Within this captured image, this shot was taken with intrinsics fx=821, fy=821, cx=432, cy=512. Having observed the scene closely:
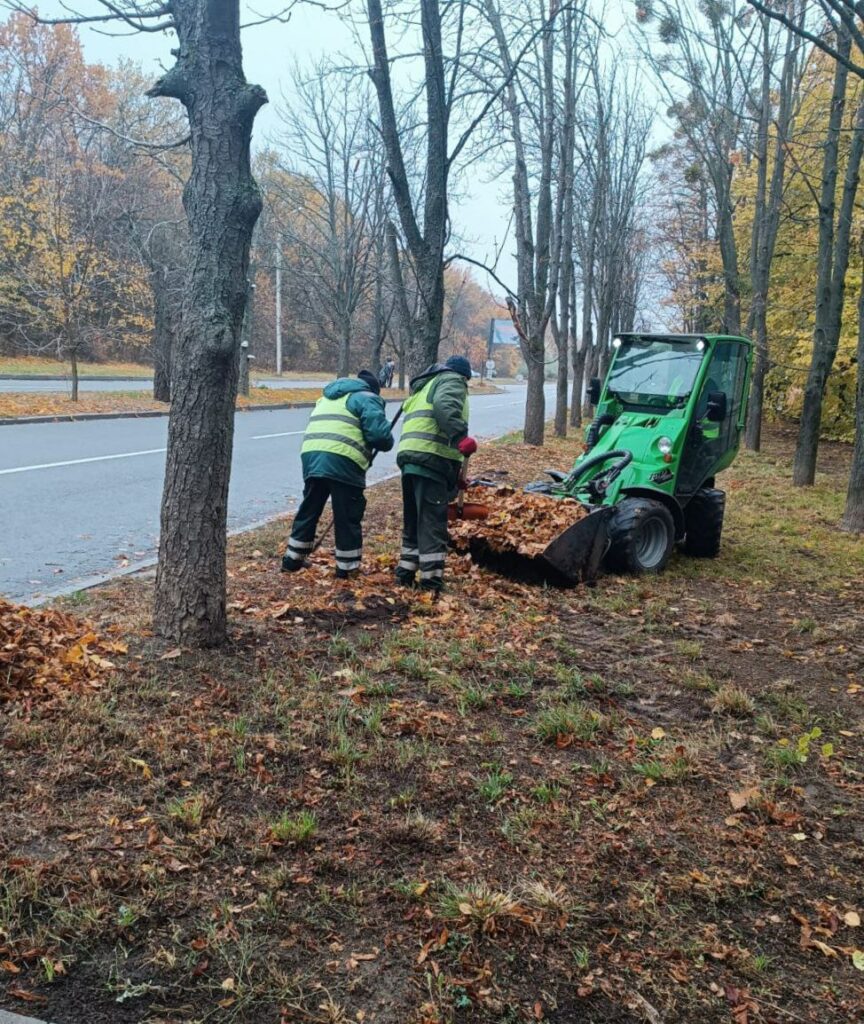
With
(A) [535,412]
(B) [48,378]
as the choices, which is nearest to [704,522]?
(A) [535,412]

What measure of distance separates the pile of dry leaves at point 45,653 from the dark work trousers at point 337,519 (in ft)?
7.29

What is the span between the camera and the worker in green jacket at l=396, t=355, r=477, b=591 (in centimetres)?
637

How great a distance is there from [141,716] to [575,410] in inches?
900

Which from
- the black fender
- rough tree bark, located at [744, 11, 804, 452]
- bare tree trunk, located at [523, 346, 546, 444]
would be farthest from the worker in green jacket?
bare tree trunk, located at [523, 346, 546, 444]

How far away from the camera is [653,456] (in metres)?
8.00

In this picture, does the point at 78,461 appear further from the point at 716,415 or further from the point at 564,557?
the point at 716,415

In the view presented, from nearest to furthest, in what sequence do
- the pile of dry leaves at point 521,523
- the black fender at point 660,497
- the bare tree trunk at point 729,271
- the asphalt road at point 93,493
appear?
the pile of dry leaves at point 521,523
the asphalt road at point 93,493
the black fender at point 660,497
the bare tree trunk at point 729,271

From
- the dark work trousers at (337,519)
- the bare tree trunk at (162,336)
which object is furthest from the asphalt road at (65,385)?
the dark work trousers at (337,519)

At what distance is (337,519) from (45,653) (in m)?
2.72

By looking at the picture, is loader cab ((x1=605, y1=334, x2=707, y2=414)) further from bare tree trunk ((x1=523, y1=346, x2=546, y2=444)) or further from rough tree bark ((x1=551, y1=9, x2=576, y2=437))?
rough tree bark ((x1=551, y1=9, x2=576, y2=437))

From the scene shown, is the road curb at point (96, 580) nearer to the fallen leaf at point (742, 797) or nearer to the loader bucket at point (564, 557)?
the loader bucket at point (564, 557)

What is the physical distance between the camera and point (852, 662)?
543 centimetres

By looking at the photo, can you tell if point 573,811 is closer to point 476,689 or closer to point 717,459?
point 476,689

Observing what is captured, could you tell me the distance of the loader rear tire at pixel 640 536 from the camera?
7215mm
